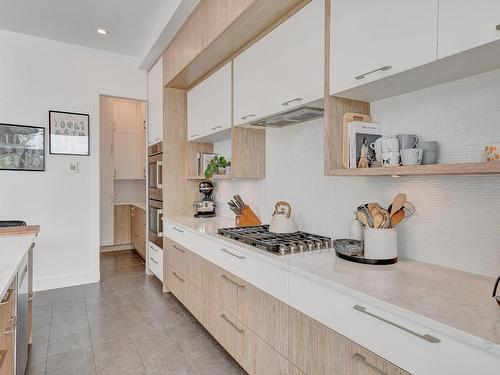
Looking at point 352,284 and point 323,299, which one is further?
point 323,299

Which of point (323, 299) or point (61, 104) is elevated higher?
point (61, 104)

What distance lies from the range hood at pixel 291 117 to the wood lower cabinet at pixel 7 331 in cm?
169

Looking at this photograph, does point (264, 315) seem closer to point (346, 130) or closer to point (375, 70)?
point (346, 130)

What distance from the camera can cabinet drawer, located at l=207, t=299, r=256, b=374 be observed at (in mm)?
1753

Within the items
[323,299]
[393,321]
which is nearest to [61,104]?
[323,299]

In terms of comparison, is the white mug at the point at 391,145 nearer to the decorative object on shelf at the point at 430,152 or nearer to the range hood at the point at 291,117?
the decorative object on shelf at the point at 430,152

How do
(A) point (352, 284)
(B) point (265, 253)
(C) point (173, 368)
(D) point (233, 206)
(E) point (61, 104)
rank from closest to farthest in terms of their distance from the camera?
1. (A) point (352, 284)
2. (B) point (265, 253)
3. (C) point (173, 368)
4. (D) point (233, 206)
5. (E) point (61, 104)

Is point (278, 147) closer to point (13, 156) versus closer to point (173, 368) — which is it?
point (173, 368)

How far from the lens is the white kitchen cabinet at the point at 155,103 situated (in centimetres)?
357

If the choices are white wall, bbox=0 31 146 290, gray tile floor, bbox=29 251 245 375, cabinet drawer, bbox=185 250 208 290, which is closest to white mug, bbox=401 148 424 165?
cabinet drawer, bbox=185 250 208 290

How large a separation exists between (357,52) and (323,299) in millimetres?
1108

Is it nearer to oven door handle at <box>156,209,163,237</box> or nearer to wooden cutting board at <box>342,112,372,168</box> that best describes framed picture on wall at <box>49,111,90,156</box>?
oven door handle at <box>156,209,163,237</box>

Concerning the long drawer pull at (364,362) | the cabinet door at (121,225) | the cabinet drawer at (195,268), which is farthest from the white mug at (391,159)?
the cabinet door at (121,225)

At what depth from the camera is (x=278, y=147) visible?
247 cm
